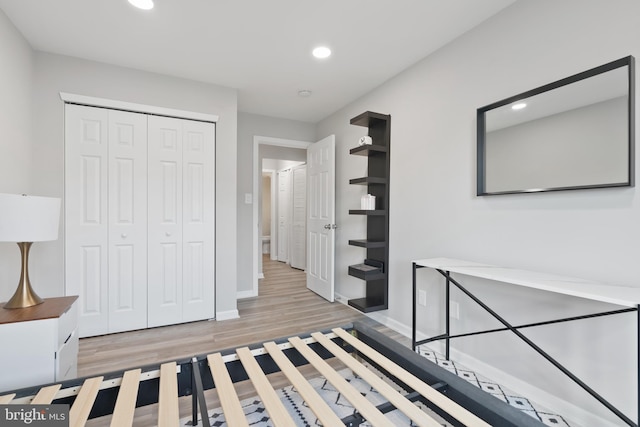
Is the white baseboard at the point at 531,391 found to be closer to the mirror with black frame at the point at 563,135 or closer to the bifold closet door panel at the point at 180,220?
the mirror with black frame at the point at 563,135

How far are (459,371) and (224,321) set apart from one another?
215cm

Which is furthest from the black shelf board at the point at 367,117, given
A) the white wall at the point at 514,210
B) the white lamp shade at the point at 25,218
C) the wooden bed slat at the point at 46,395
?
the wooden bed slat at the point at 46,395

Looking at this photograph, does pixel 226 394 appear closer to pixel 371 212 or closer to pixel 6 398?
pixel 6 398

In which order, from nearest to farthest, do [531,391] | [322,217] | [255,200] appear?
[531,391] → [322,217] → [255,200]

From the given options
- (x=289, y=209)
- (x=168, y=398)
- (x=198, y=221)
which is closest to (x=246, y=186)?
(x=198, y=221)

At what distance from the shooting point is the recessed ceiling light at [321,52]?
236 cm

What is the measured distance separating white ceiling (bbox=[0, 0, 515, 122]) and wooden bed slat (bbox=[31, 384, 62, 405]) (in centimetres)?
211

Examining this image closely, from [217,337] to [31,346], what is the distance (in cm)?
134

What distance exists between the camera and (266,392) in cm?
99

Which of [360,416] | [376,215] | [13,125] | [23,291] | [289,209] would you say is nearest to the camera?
[360,416]

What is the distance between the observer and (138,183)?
8.84 feet

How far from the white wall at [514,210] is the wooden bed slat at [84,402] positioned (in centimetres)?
212

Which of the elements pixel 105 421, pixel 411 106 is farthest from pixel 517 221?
pixel 105 421

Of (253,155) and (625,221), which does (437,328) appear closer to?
(625,221)
